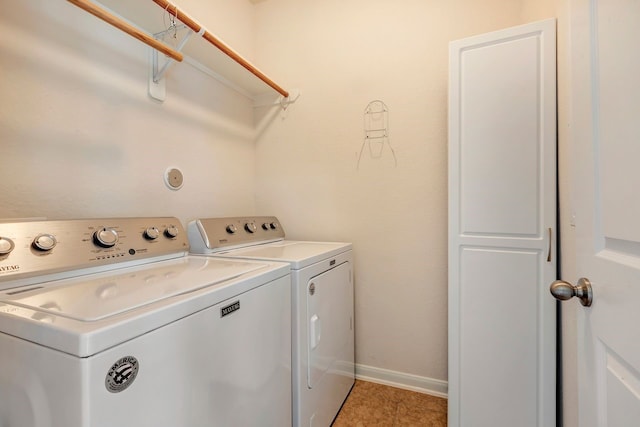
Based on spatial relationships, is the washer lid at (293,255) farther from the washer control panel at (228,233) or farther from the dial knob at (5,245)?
the dial knob at (5,245)

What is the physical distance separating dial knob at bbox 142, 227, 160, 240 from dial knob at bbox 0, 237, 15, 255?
16.1 inches

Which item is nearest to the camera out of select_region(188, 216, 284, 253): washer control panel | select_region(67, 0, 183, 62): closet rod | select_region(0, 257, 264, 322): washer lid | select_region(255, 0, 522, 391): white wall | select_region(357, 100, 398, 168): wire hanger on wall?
select_region(0, 257, 264, 322): washer lid

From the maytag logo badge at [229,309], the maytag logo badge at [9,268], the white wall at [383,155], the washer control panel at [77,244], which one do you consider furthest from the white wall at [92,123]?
the maytag logo badge at [229,309]

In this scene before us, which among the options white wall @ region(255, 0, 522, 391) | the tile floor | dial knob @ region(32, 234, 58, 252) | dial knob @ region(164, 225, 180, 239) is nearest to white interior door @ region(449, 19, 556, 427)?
the tile floor

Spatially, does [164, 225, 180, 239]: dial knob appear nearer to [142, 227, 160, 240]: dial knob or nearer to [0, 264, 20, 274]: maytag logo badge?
[142, 227, 160, 240]: dial knob

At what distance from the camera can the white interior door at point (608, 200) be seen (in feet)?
1.69

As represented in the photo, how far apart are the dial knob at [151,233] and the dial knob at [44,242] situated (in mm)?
310

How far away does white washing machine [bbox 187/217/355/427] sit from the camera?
1.21 meters

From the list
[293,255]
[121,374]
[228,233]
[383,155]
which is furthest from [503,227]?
[121,374]

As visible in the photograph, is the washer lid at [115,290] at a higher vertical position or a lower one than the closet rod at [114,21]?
lower

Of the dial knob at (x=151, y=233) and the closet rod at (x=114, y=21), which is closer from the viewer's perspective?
the closet rod at (x=114, y=21)

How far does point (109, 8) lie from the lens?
1268 mm

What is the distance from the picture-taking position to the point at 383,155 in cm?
189

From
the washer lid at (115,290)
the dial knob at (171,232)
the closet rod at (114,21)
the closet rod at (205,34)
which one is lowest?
the washer lid at (115,290)
